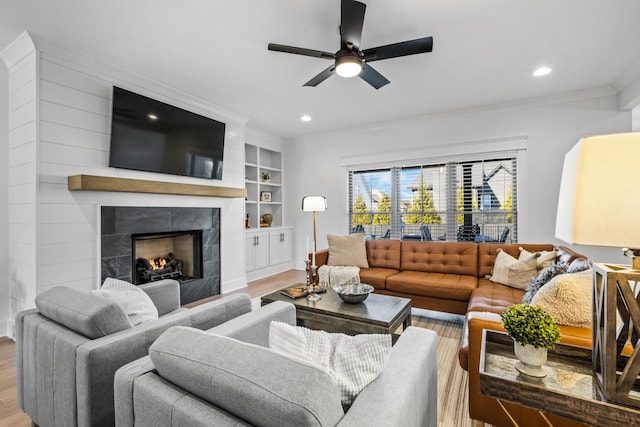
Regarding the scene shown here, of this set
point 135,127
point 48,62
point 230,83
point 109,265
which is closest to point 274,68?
point 230,83

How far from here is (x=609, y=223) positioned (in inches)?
31.3

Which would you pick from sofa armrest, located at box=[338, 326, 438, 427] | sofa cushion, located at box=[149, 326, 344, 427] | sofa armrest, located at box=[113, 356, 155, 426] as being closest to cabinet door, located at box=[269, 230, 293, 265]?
sofa armrest, located at box=[338, 326, 438, 427]

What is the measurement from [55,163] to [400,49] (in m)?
3.22

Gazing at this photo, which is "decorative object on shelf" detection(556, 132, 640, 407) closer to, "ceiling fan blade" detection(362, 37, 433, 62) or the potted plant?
the potted plant

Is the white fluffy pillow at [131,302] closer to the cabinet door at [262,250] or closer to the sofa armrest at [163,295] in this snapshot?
the sofa armrest at [163,295]

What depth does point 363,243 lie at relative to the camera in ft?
13.2

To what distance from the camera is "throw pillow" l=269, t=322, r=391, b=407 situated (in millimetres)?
947

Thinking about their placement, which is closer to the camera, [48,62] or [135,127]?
[48,62]

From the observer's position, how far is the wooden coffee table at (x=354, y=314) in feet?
7.09

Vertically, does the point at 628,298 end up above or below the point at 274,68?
below

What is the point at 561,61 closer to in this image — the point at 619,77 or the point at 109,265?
the point at 619,77

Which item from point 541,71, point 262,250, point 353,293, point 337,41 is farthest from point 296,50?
point 262,250

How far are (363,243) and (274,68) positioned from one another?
7.79ft

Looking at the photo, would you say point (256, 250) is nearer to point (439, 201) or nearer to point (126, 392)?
point (439, 201)
